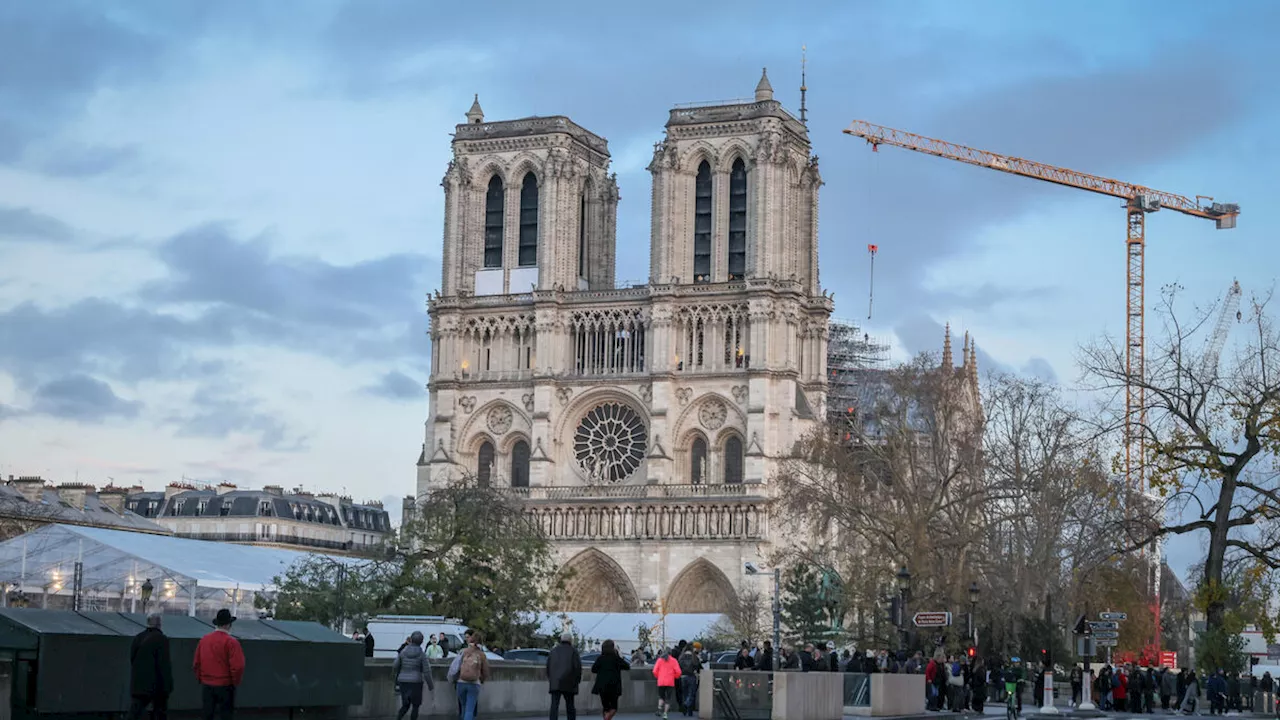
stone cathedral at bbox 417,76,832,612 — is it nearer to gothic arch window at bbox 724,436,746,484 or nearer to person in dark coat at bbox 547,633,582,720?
gothic arch window at bbox 724,436,746,484

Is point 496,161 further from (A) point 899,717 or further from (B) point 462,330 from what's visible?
(A) point 899,717

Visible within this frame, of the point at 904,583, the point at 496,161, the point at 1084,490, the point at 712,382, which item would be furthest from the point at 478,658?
the point at 496,161

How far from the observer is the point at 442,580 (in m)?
53.9

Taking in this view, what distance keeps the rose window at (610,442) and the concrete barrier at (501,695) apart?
44.5 metres

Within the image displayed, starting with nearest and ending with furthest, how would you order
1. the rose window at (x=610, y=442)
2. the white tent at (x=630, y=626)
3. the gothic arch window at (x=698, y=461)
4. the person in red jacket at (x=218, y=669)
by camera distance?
1. the person in red jacket at (x=218, y=669)
2. the white tent at (x=630, y=626)
3. the gothic arch window at (x=698, y=461)
4. the rose window at (x=610, y=442)

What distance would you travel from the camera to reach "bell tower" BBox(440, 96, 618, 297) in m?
82.6

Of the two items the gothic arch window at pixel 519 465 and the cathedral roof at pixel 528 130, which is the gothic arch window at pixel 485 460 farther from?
the cathedral roof at pixel 528 130

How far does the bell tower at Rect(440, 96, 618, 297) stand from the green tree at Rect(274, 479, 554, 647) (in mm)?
23048

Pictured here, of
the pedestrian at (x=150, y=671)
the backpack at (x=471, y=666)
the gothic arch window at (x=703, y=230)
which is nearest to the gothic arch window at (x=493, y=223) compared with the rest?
the gothic arch window at (x=703, y=230)

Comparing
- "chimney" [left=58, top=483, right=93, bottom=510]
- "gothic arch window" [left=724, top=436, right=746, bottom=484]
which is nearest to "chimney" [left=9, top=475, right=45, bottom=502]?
"chimney" [left=58, top=483, right=93, bottom=510]

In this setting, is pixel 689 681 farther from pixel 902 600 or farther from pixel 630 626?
pixel 630 626

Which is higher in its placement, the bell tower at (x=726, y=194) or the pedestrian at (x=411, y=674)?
the bell tower at (x=726, y=194)

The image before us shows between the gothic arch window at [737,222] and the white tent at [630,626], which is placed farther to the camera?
the gothic arch window at [737,222]

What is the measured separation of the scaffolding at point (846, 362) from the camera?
319ft
